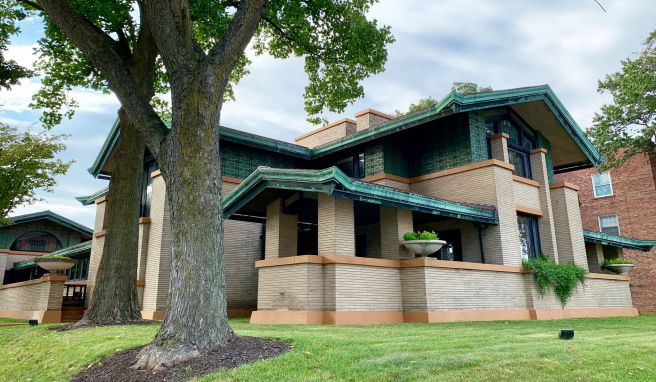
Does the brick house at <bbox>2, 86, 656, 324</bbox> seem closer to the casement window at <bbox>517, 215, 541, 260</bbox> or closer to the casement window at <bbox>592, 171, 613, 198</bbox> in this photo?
the casement window at <bbox>517, 215, 541, 260</bbox>

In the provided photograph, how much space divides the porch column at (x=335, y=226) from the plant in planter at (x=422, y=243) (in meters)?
1.62

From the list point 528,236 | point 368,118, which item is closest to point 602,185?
point 528,236

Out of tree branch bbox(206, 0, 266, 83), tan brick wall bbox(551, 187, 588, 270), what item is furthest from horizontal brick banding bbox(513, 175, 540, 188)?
tree branch bbox(206, 0, 266, 83)

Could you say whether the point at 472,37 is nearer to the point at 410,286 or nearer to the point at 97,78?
the point at 410,286

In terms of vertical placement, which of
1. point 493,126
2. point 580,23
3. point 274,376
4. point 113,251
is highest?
point 493,126

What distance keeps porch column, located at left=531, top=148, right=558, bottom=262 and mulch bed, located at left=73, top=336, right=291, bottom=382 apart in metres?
12.6

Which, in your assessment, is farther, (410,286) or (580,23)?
(410,286)

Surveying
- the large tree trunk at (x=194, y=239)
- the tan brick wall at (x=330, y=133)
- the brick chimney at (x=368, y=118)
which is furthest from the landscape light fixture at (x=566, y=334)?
the tan brick wall at (x=330, y=133)

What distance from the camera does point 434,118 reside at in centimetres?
1512

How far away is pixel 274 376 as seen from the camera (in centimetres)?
566

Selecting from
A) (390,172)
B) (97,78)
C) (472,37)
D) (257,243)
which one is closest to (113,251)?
(257,243)

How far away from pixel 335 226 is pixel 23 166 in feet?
68.7

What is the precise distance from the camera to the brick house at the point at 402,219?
1190 cm

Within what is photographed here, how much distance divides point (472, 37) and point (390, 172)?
19.0 feet
